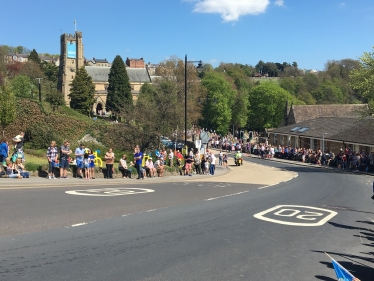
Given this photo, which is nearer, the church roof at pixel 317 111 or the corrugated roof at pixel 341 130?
the corrugated roof at pixel 341 130

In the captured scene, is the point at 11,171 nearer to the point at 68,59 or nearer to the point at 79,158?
the point at 79,158

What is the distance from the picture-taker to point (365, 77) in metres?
35.7

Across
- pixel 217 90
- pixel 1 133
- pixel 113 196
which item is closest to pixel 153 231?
pixel 113 196

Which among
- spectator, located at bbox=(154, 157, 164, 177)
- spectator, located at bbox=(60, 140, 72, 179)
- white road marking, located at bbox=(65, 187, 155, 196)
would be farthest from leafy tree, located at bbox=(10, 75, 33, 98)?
white road marking, located at bbox=(65, 187, 155, 196)

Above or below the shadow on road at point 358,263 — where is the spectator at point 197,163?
above

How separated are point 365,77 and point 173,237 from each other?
31.5 meters

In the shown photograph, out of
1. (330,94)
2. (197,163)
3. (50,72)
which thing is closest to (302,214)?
(197,163)

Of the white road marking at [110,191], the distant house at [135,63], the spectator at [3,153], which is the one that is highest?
the distant house at [135,63]

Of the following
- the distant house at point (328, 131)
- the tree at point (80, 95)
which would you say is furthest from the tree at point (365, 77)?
the tree at point (80, 95)

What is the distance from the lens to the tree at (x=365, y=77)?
3453cm

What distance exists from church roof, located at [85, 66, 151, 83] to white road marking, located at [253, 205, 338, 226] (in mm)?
104378

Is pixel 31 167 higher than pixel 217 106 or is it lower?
lower

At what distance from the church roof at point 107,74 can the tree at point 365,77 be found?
278 feet

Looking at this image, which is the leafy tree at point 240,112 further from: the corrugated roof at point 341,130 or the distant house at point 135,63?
the distant house at point 135,63
